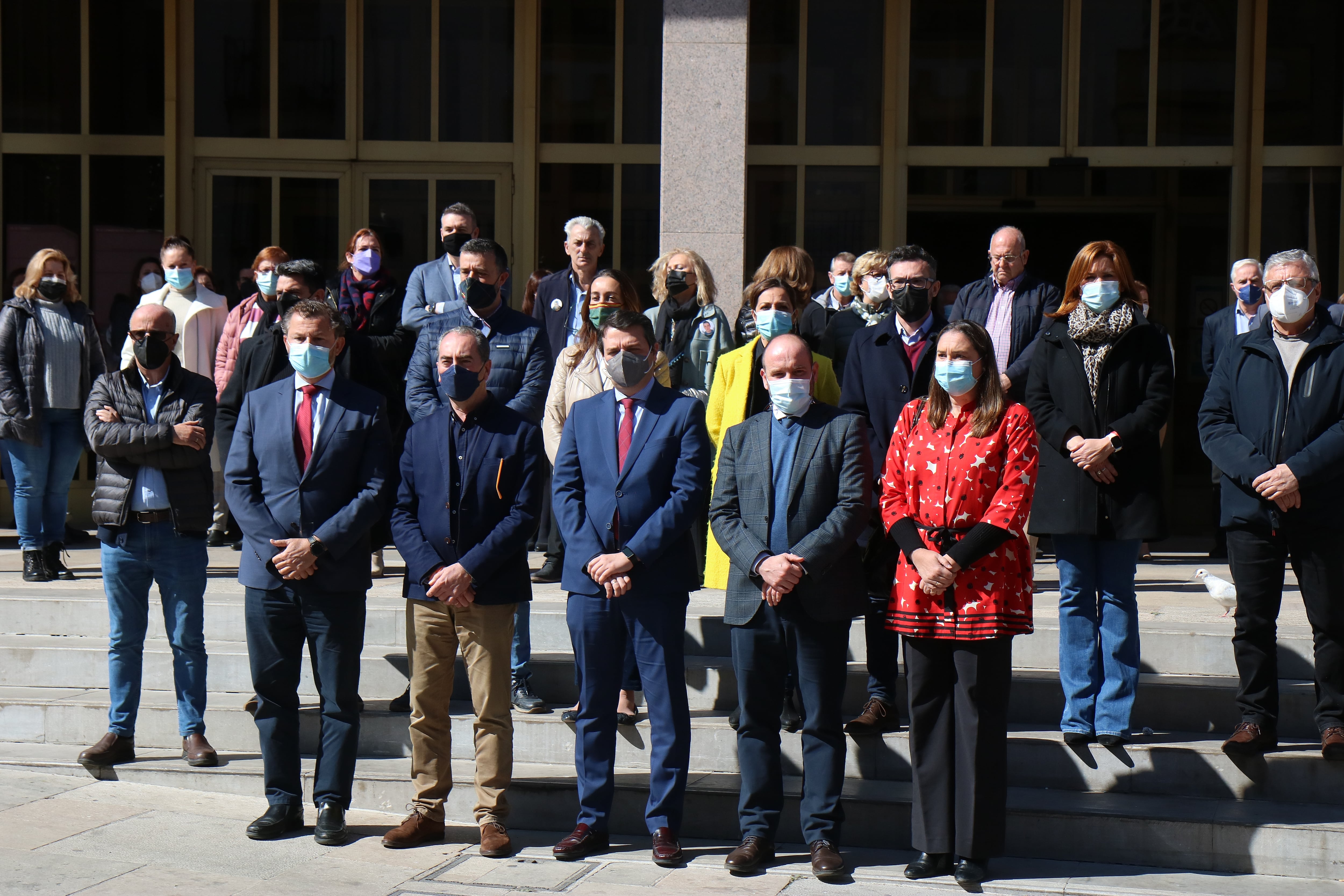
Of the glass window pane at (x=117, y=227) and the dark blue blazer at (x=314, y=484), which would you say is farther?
the glass window pane at (x=117, y=227)

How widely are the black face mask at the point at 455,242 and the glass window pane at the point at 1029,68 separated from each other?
555 centimetres

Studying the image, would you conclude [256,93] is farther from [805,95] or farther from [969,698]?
[969,698]

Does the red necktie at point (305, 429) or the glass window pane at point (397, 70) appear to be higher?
the glass window pane at point (397, 70)

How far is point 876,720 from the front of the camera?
641cm

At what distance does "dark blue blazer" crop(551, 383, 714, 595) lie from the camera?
5938 millimetres

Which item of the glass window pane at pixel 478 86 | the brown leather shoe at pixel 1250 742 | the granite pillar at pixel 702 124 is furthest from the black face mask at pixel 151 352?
the glass window pane at pixel 478 86

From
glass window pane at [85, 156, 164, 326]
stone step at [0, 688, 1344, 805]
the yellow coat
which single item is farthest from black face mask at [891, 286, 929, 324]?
glass window pane at [85, 156, 164, 326]

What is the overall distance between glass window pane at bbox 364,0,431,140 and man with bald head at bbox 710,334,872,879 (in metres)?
6.89

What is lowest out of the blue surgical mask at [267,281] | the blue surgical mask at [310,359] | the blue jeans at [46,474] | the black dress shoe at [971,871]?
the black dress shoe at [971,871]

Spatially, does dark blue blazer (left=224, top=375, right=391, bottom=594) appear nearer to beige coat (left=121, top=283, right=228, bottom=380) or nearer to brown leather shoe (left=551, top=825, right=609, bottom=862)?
brown leather shoe (left=551, top=825, right=609, bottom=862)

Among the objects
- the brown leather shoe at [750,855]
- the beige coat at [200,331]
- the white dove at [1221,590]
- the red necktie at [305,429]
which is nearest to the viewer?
the brown leather shoe at [750,855]

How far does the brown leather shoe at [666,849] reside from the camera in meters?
5.77

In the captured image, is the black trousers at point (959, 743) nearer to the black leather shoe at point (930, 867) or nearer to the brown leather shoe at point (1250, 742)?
the black leather shoe at point (930, 867)

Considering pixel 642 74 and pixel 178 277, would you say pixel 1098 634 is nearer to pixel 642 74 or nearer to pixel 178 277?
pixel 178 277
